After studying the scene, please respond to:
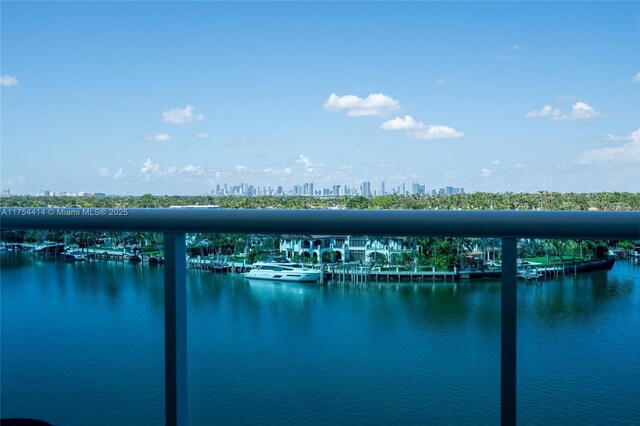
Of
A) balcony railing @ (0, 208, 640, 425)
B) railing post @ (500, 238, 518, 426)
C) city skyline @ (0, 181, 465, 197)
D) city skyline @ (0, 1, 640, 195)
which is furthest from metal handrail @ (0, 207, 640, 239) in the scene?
city skyline @ (0, 1, 640, 195)

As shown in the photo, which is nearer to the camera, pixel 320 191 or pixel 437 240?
pixel 437 240

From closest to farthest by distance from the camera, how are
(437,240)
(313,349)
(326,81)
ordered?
(437,240)
(313,349)
(326,81)

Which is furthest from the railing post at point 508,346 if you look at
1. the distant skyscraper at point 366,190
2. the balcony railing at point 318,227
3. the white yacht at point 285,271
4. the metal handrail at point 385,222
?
the distant skyscraper at point 366,190

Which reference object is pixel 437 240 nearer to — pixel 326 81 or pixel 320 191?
pixel 320 191

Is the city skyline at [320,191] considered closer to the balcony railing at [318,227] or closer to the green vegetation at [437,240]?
the green vegetation at [437,240]

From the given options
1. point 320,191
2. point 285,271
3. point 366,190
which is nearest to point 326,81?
point 320,191

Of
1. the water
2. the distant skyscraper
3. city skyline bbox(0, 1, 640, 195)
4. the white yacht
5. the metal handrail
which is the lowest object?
the water

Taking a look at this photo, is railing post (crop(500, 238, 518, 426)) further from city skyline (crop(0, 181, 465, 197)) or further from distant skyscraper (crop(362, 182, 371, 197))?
distant skyscraper (crop(362, 182, 371, 197))

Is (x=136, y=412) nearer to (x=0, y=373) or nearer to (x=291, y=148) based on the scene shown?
(x=0, y=373)
